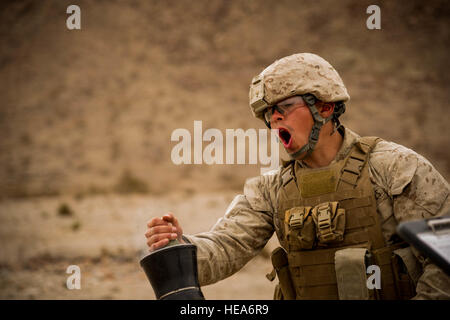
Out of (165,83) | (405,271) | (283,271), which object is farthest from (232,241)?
(165,83)

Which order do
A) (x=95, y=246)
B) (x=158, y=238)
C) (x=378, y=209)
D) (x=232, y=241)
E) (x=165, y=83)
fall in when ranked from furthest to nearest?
(x=165, y=83) < (x=95, y=246) < (x=232, y=241) < (x=378, y=209) < (x=158, y=238)

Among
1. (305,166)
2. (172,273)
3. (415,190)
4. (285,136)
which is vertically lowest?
(172,273)

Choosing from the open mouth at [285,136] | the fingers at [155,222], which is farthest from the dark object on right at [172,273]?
the open mouth at [285,136]

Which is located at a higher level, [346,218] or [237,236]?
[346,218]

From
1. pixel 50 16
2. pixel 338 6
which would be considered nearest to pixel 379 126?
pixel 338 6

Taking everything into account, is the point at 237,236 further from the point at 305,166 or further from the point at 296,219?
the point at 305,166

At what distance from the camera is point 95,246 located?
14.6 metres

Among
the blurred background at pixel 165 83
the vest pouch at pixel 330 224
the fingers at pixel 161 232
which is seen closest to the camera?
the fingers at pixel 161 232

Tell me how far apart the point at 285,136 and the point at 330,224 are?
0.60m

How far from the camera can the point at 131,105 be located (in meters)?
32.8

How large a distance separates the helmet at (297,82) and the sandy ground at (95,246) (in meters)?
1.16

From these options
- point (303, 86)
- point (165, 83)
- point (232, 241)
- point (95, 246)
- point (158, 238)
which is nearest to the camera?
point (158, 238)

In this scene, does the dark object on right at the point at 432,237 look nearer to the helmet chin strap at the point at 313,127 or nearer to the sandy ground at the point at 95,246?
the helmet chin strap at the point at 313,127

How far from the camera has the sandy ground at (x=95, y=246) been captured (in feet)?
32.3
